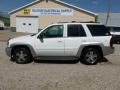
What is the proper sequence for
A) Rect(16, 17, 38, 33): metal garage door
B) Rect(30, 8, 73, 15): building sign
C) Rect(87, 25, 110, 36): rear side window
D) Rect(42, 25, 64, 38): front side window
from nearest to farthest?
Rect(42, 25, 64, 38): front side window → Rect(87, 25, 110, 36): rear side window → Rect(30, 8, 73, 15): building sign → Rect(16, 17, 38, 33): metal garage door

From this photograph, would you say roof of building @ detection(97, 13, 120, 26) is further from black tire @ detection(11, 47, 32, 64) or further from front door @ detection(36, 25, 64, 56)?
black tire @ detection(11, 47, 32, 64)

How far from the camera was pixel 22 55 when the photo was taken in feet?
35.6

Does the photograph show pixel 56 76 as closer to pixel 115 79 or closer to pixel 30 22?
pixel 115 79

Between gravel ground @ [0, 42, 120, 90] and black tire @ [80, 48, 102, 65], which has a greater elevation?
black tire @ [80, 48, 102, 65]

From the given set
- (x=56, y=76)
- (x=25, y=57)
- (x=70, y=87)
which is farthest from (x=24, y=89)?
(x=25, y=57)

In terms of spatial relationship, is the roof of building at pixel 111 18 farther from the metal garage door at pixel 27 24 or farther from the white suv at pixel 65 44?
the white suv at pixel 65 44

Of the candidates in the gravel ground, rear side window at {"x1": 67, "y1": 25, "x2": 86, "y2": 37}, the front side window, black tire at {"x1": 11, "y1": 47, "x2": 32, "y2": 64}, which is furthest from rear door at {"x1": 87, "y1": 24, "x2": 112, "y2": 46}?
black tire at {"x1": 11, "y1": 47, "x2": 32, "y2": 64}

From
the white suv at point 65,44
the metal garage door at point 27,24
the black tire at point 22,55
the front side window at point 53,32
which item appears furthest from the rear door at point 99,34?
the metal garage door at point 27,24

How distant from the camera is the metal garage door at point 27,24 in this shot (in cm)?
4150

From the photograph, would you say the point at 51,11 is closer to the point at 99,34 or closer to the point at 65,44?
the point at 99,34

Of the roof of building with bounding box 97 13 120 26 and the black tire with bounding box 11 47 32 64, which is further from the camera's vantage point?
the roof of building with bounding box 97 13 120 26

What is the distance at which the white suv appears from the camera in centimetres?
1061

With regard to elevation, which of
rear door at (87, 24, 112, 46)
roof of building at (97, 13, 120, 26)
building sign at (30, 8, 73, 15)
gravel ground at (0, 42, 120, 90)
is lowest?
gravel ground at (0, 42, 120, 90)

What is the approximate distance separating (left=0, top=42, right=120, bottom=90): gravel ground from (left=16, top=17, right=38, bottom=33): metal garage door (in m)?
30.8
